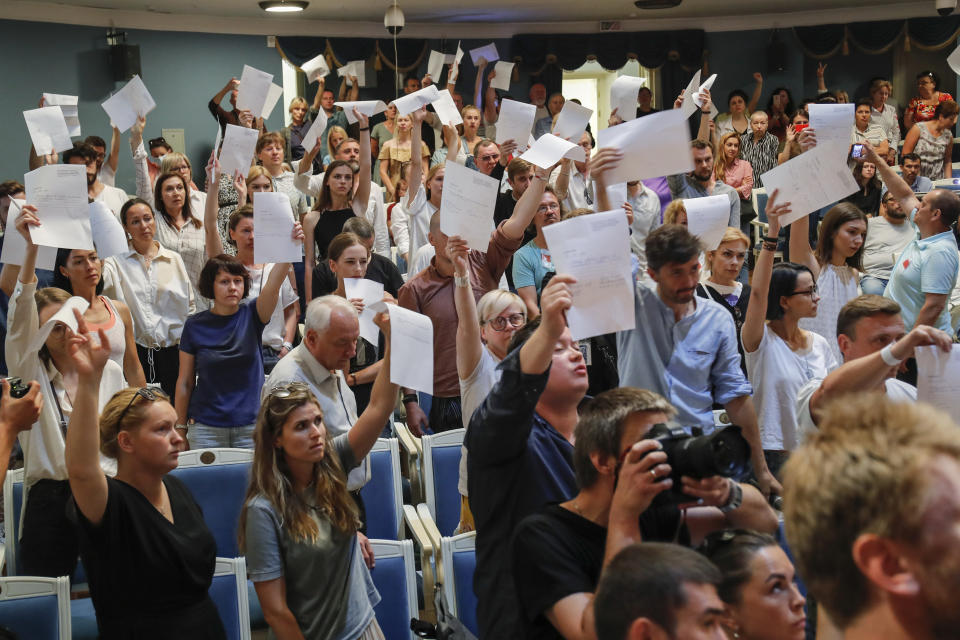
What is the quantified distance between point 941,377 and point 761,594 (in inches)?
43.7

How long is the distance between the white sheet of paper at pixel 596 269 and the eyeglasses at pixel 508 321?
0.93 m

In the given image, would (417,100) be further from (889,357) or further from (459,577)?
(889,357)

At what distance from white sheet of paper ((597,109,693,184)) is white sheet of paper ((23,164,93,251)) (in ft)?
6.13

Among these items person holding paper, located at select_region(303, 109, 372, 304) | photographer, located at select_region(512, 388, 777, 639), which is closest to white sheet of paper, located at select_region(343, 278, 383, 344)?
photographer, located at select_region(512, 388, 777, 639)

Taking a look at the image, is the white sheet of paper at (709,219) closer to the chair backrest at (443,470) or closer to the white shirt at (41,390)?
the chair backrest at (443,470)

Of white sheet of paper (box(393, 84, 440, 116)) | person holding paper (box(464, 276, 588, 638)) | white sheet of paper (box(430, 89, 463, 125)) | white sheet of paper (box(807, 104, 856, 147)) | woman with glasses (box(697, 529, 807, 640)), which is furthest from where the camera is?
white sheet of paper (box(430, 89, 463, 125))

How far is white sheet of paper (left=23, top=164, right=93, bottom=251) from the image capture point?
11.7 ft

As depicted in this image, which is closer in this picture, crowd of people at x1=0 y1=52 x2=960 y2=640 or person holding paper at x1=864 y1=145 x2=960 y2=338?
crowd of people at x1=0 y1=52 x2=960 y2=640

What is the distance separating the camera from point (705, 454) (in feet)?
5.39

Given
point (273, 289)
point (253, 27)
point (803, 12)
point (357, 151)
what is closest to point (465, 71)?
point (253, 27)

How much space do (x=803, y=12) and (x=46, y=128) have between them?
1140 centimetres

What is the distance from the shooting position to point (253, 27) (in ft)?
39.0

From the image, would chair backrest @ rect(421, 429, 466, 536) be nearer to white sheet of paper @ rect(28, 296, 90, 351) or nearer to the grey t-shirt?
the grey t-shirt

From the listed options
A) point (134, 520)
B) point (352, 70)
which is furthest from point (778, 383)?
point (352, 70)
